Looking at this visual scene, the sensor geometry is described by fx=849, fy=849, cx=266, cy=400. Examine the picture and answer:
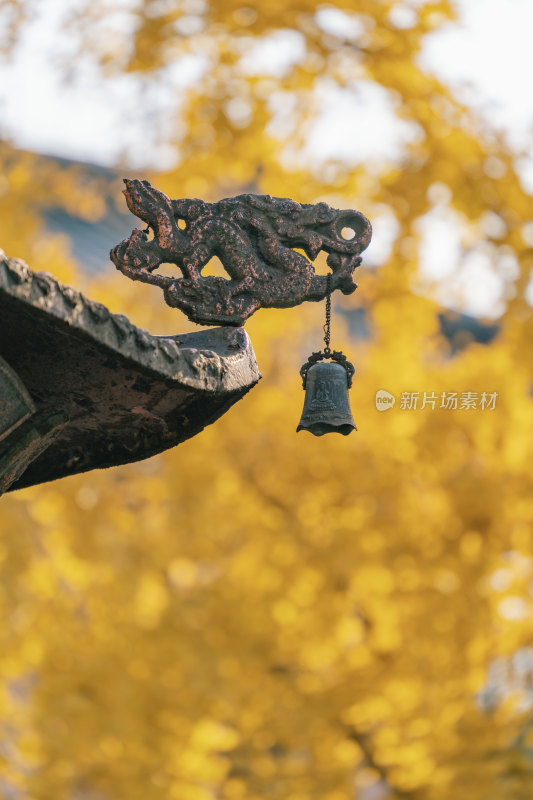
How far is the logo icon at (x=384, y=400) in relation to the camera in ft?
19.0

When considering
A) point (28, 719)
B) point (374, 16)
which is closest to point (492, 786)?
point (28, 719)

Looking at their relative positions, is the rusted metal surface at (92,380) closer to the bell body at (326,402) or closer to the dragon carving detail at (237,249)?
the dragon carving detail at (237,249)

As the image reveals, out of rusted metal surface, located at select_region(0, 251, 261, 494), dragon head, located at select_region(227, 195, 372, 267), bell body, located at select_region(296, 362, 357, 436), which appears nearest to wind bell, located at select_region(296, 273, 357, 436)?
bell body, located at select_region(296, 362, 357, 436)

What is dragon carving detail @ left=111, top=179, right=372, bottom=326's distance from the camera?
220 cm

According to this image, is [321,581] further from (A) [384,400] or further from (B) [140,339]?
(B) [140,339]

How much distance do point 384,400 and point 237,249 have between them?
3.70 meters

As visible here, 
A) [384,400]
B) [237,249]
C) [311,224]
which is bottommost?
[237,249]

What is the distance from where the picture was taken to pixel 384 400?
19.1 ft

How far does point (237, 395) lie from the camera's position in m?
2.06

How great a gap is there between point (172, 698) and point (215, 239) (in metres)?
4.38

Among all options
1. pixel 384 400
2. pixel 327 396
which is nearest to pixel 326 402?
pixel 327 396

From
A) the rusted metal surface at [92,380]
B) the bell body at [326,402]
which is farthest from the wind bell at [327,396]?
the rusted metal surface at [92,380]

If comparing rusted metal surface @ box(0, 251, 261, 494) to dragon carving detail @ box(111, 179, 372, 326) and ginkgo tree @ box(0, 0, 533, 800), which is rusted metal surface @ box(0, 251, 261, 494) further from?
ginkgo tree @ box(0, 0, 533, 800)

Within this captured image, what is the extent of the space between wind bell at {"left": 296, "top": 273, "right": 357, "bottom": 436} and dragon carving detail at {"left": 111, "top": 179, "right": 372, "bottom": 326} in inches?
7.8
